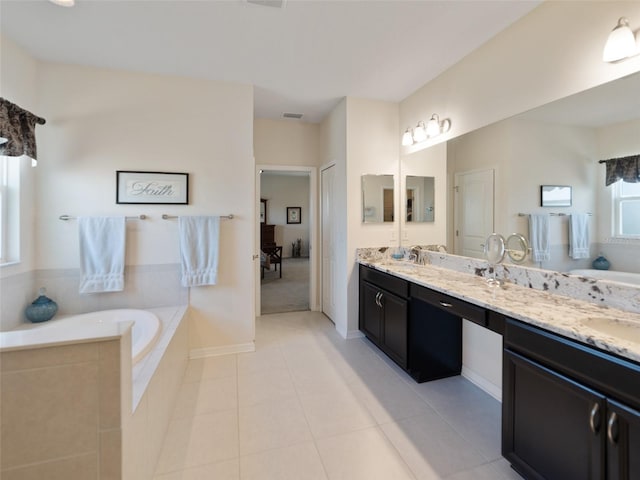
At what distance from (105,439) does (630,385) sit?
1.93 metres

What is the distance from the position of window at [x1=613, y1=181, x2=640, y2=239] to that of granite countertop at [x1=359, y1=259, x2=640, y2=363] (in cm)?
42

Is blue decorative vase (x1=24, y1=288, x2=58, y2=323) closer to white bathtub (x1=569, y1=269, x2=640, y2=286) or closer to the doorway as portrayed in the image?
white bathtub (x1=569, y1=269, x2=640, y2=286)

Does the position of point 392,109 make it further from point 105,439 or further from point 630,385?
point 105,439

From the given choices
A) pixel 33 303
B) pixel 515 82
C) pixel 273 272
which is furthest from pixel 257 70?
pixel 273 272

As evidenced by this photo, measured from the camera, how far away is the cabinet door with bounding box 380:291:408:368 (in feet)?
8.03

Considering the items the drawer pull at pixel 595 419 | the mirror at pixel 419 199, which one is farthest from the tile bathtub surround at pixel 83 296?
the drawer pull at pixel 595 419

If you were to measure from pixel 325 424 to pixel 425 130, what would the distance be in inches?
106

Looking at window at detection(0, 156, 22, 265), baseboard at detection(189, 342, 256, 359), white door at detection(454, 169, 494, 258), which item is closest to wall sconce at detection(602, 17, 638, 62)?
white door at detection(454, 169, 494, 258)

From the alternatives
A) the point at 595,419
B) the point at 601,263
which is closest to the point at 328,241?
the point at 601,263

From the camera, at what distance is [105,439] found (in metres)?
1.15

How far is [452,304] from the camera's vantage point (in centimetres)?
191

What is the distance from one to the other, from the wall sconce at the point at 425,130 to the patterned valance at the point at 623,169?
129 centimetres

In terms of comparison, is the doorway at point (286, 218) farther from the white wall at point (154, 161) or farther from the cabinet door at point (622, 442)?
the cabinet door at point (622, 442)

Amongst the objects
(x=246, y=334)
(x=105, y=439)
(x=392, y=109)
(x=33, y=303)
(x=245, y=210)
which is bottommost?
(x=246, y=334)
